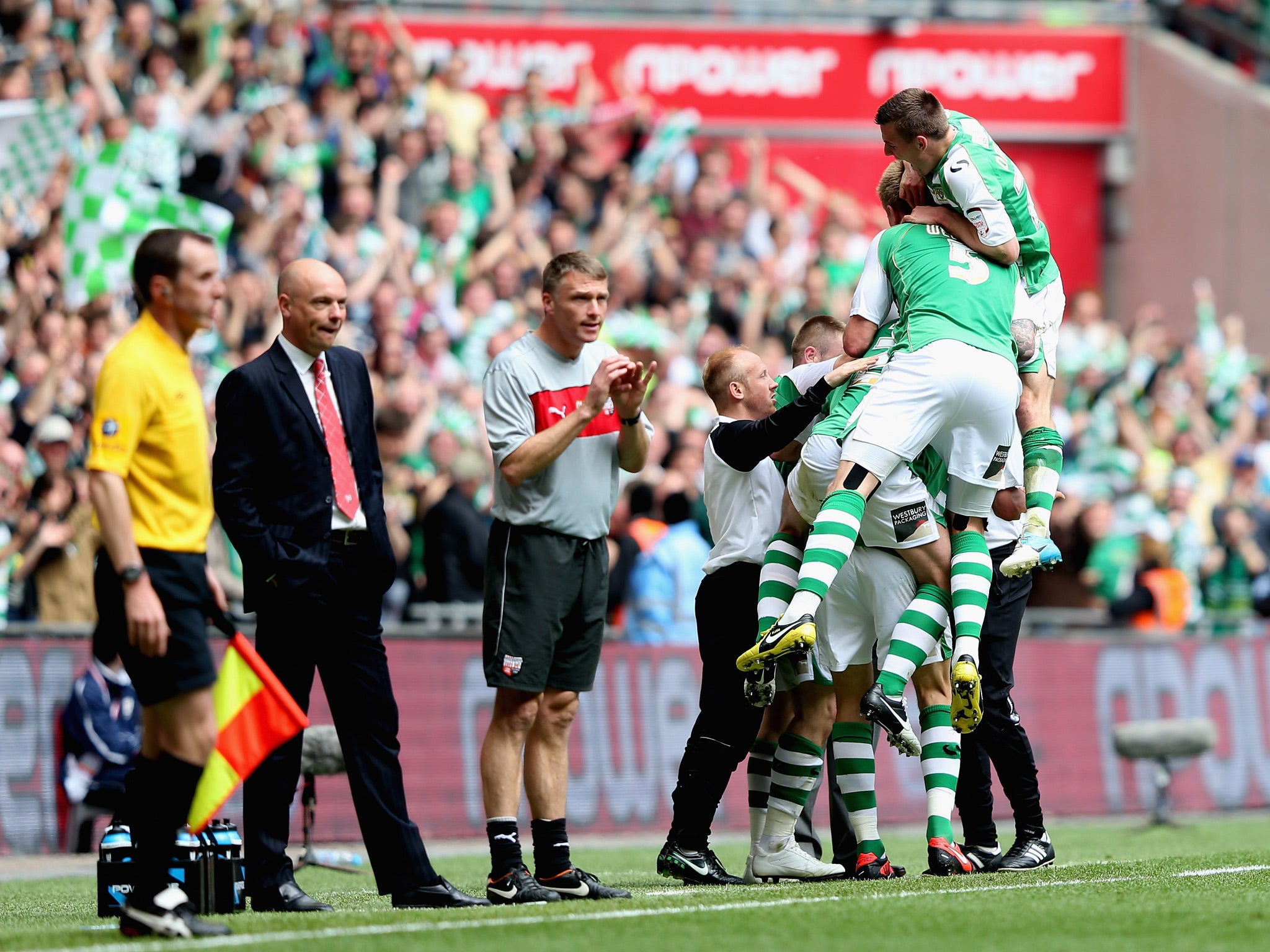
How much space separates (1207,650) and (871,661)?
758 centimetres

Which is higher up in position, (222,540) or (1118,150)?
(1118,150)

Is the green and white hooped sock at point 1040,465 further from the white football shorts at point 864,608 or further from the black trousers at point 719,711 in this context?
the black trousers at point 719,711

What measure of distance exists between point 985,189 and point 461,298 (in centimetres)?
954

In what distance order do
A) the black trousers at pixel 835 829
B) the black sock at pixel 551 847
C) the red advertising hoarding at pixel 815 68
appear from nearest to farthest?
the black sock at pixel 551 847, the black trousers at pixel 835 829, the red advertising hoarding at pixel 815 68

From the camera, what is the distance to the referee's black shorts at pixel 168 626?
5.95 metres

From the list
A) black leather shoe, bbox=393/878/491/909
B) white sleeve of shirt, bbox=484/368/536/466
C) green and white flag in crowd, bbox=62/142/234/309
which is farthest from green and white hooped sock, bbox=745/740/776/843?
green and white flag in crowd, bbox=62/142/234/309

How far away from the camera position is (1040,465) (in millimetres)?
7969

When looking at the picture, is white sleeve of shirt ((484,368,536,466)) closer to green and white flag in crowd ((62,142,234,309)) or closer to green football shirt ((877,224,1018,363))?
green football shirt ((877,224,1018,363))

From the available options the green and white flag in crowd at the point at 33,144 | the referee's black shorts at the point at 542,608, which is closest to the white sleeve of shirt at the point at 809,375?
the referee's black shorts at the point at 542,608

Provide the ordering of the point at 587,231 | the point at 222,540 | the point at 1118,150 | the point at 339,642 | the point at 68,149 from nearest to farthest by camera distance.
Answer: the point at 339,642 → the point at 222,540 → the point at 68,149 → the point at 587,231 → the point at 1118,150

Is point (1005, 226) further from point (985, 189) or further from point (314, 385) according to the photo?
point (314, 385)

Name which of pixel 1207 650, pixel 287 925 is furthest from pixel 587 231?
pixel 287 925

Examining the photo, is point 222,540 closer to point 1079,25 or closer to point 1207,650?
point 1207,650

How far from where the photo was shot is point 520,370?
24.4 feet
